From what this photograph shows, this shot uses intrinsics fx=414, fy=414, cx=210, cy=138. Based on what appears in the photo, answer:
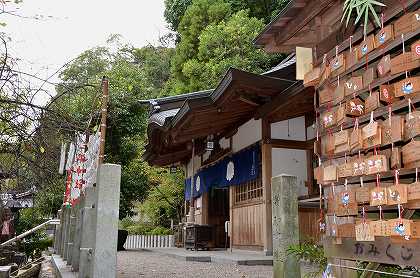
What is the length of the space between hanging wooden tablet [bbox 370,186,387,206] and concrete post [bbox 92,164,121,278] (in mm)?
2558

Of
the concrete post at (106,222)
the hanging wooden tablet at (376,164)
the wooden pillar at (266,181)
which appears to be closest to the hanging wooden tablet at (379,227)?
the hanging wooden tablet at (376,164)

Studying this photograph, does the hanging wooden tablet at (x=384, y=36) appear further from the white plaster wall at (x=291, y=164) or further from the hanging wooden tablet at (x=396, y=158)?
the white plaster wall at (x=291, y=164)

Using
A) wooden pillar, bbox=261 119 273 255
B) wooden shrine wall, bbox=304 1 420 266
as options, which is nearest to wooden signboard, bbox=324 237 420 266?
wooden shrine wall, bbox=304 1 420 266

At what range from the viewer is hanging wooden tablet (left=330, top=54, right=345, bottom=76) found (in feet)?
12.0

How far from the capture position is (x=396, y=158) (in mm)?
2906

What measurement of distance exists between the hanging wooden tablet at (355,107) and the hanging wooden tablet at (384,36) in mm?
461

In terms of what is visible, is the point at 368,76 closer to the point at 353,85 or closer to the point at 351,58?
the point at 353,85

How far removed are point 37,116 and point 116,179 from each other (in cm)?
105

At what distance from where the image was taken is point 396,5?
3145 millimetres

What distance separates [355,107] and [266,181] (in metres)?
6.09

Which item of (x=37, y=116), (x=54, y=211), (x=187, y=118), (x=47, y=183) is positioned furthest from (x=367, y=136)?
(x=54, y=211)

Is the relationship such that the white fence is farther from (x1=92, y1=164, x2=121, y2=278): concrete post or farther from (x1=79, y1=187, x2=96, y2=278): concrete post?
(x1=92, y1=164, x2=121, y2=278): concrete post

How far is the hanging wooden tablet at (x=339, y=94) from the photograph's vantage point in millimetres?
3580

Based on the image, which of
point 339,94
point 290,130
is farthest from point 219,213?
point 339,94
